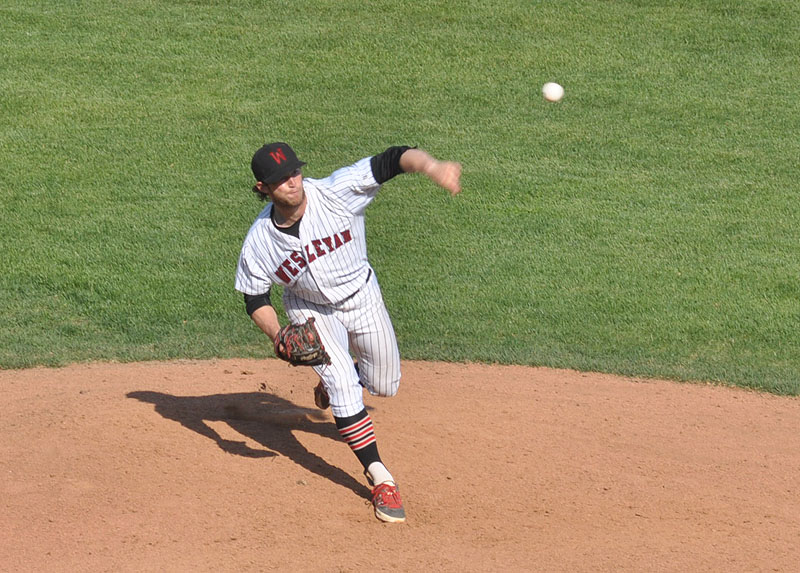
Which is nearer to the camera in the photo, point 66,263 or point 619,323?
point 619,323

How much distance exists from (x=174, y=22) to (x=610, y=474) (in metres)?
11.5

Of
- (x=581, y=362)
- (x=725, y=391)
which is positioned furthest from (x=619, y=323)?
(x=725, y=391)

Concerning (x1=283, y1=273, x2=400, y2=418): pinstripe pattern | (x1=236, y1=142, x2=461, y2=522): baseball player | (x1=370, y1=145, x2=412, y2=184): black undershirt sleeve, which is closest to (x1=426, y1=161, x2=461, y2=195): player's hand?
(x1=236, y1=142, x2=461, y2=522): baseball player

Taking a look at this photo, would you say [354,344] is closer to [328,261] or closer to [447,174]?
[328,261]

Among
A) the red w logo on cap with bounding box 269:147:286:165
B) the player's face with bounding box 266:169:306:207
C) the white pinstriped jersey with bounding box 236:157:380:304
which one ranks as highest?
the red w logo on cap with bounding box 269:147:286:165

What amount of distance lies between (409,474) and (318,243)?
156cm

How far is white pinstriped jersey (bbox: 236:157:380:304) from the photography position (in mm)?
5512

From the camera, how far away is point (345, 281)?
5.71 meters

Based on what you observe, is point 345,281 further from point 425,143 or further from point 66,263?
point 425,143

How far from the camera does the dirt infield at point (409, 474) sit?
5.19 metres

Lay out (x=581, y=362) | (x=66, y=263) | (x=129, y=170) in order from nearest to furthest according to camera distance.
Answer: (x=581, y=362), (x=66, y=263), (x=129, y=170)

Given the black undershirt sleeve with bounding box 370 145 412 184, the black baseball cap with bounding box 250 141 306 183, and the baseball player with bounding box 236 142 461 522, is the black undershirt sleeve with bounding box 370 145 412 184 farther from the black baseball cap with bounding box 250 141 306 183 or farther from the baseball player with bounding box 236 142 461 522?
the black baseball cap with bounding box 250 141 306 183

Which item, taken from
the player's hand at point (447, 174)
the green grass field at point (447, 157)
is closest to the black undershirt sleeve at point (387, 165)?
the player's hand at point (447, 174)

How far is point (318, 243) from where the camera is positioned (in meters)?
5.52
